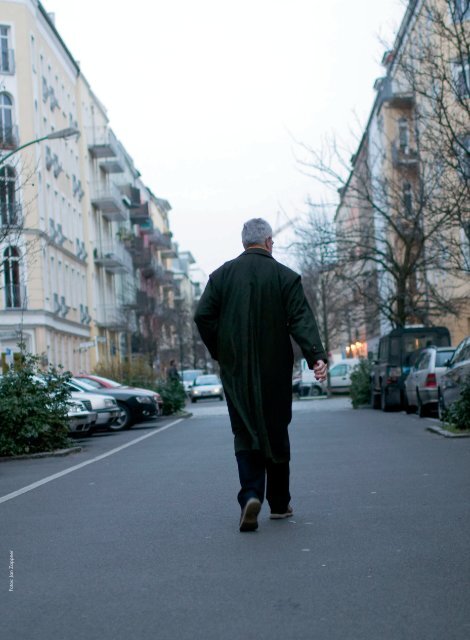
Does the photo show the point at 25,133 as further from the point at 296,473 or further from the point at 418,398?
the point at 296,473

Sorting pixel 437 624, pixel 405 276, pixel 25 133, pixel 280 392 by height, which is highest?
pixel 25 133

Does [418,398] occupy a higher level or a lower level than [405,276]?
lower

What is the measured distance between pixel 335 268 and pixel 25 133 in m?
18.3

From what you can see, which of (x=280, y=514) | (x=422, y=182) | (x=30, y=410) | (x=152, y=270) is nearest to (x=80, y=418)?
(x=30, y=410)

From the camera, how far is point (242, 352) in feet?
26.8

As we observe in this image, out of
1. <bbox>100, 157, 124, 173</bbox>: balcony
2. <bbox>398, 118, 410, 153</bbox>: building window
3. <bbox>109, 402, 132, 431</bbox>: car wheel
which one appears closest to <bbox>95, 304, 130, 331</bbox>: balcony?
<bbox>100, 157, 124, 173</bbox>: balcony

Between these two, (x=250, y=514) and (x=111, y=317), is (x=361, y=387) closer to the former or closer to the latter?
(x=250, y=514)

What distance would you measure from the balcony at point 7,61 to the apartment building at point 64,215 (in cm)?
4

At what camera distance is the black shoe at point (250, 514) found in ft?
26.0

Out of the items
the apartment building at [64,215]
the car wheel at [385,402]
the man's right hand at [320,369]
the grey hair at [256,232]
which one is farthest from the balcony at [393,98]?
the man's right hand at [320,369]

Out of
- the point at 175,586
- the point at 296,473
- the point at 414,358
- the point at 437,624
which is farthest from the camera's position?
the point at 414,358

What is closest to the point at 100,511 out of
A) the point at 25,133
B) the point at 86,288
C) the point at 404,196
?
the point at 404,196

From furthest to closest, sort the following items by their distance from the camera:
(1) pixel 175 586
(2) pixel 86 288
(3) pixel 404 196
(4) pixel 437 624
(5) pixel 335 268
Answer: (2) pixel 86 288
(5) pixel 335 268
(3) pixel 404 196
(1) pixel 175 586
(4) pixel 437 624

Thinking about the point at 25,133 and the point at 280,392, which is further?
the point at 25,133
